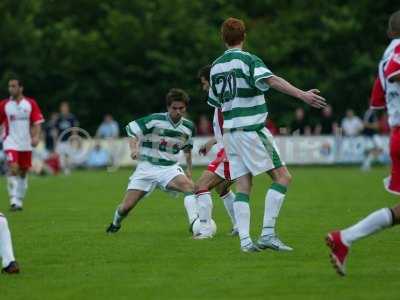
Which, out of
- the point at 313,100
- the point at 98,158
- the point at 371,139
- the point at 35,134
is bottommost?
the point at 98,158

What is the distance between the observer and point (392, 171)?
29.5 ft

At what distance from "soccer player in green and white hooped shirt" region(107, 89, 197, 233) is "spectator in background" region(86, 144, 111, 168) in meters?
22.7

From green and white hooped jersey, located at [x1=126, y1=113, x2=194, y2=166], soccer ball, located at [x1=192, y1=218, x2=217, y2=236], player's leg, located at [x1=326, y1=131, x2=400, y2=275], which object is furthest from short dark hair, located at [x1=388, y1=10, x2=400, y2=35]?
green and white hooped jersey, located at [x1=126, y1=113, x2=194, y2=166]

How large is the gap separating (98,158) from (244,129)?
25.8m

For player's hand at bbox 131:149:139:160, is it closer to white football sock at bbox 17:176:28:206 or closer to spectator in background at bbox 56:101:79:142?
white football sock at bbox 17:176:28:206

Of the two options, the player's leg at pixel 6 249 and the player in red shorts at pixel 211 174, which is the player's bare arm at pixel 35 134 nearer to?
the player in red shorts at pixel 211 174

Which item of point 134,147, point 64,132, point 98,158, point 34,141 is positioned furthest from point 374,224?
point 98,158

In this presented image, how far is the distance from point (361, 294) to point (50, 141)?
2671 centimetres

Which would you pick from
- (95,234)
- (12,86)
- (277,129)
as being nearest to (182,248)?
(95,234)

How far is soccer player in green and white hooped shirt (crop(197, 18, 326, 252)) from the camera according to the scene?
35.8 ft

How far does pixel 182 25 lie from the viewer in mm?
42406

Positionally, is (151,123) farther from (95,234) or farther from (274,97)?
(274,97)

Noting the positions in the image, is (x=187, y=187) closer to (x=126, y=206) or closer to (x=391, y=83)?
(x=126, y=206)

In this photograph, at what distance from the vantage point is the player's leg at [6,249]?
954 cm
